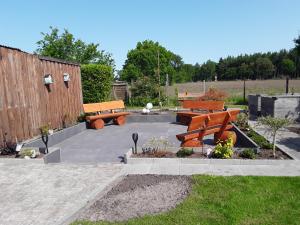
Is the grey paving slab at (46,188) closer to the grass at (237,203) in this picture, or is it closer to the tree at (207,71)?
the grass at (237,203)

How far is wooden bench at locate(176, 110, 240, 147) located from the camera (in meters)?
7.58

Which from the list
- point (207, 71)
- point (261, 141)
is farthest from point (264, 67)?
point (261, 141)

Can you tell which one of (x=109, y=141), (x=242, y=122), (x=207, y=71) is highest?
(x=207, y=71)

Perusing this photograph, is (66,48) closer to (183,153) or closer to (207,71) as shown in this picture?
(183,153)

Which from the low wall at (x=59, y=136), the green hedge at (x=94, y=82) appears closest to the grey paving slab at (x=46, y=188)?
the low wall at (x=59, y=136)

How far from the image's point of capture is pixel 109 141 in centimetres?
992

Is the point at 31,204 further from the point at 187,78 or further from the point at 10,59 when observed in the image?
the point at 187,78

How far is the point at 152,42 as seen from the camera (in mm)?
61750

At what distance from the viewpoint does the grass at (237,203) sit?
3.89 m

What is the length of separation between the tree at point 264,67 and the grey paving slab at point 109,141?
3408 inches

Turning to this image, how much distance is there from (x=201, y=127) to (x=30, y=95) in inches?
227

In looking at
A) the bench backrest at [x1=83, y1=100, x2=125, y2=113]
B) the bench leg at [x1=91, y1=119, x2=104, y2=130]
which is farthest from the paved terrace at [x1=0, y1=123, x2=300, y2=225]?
the bench backrest at [x1=83, y1=100, x2=125, y2=113]

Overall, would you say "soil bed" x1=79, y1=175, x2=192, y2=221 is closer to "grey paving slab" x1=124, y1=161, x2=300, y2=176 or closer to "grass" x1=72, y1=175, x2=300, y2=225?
"grass" x1=72, y1=175, x2=300, y2=225

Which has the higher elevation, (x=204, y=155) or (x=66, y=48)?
(x=66, y=48)
